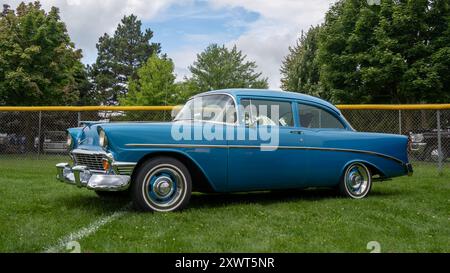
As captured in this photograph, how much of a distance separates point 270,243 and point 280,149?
2.13 meters

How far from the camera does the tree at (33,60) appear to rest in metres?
22.2

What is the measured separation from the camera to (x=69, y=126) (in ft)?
39.1

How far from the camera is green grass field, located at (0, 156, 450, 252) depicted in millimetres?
4035

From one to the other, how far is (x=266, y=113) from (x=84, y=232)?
286 cm

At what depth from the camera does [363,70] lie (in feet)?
65.8

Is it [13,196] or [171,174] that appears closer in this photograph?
[171,174]

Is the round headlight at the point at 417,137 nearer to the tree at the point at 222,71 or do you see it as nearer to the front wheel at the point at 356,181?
the front wheel at the point at 356,181

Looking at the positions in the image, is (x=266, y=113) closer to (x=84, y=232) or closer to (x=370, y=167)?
(x=370, y=167)

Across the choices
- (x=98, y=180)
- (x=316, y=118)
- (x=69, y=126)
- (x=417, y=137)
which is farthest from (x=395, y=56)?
(x=98, y=180)

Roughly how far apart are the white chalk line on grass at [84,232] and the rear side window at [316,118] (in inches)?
107

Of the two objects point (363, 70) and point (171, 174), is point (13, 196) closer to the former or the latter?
point (171, 174)

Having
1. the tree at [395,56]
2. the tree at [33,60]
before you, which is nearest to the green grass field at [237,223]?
the tree at [395,56]

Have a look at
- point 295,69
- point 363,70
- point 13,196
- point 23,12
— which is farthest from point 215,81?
point 13,196
